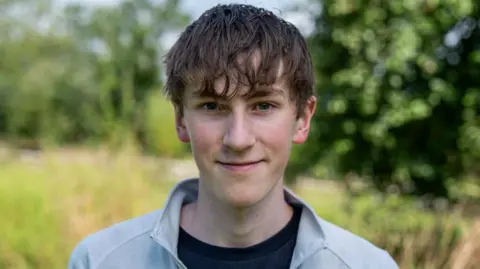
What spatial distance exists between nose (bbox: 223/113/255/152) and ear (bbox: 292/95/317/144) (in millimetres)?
253

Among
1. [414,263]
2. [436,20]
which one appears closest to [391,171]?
[436,20]

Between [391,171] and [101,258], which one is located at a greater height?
[101,258]

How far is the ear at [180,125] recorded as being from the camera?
195 centimetres

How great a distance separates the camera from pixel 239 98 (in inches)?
69.4

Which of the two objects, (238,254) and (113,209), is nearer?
(238,254)

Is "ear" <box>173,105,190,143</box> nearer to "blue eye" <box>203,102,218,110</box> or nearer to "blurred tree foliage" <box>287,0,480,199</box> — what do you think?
"blue eye" <box>203,102,218,110</box>

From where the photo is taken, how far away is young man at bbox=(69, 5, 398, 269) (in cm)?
177

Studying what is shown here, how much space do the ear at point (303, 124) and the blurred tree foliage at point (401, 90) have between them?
3.19 meters

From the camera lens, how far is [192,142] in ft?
5.95

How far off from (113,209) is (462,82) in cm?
322

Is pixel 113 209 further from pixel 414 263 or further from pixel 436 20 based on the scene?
pixel 436 20

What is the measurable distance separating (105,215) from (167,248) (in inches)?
154

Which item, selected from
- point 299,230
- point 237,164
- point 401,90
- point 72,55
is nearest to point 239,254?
point 299,230

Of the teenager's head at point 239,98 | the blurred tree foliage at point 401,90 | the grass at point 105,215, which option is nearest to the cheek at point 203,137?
the teenager's head at point 239,98
